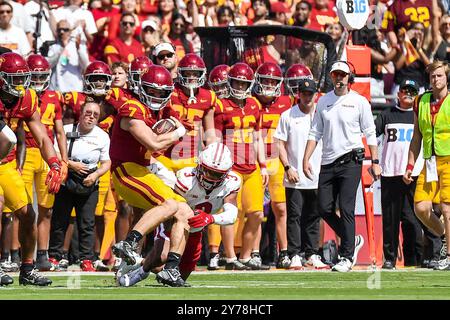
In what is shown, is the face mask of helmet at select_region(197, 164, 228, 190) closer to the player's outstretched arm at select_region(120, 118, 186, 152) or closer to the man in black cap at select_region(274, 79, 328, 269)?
the player's outstretched arm at select_region(120, 118, 186, 152)

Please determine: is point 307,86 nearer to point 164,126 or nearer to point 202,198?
point 164,126

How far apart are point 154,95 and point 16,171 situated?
→ 4.27ft

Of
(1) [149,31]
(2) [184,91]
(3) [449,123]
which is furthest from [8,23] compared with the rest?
(3) [449,123]

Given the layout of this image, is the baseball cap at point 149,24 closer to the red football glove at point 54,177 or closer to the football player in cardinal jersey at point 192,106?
the football player in cardinal jersey at point 192,106

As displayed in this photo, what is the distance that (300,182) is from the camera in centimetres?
1430

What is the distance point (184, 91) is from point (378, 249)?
2.76 m

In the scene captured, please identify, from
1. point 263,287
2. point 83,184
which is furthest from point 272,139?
point 263,287

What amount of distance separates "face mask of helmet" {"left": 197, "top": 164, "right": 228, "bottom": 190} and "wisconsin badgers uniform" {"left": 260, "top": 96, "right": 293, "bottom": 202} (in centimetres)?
404

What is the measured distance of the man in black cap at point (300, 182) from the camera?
558 inches


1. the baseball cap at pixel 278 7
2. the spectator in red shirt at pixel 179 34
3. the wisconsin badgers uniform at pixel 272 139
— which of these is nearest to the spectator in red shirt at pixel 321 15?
the baseball cap at pixel 278 7

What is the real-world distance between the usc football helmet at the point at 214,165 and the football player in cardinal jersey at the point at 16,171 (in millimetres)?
1179

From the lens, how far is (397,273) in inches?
500

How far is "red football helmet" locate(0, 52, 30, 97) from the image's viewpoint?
1075 cm
